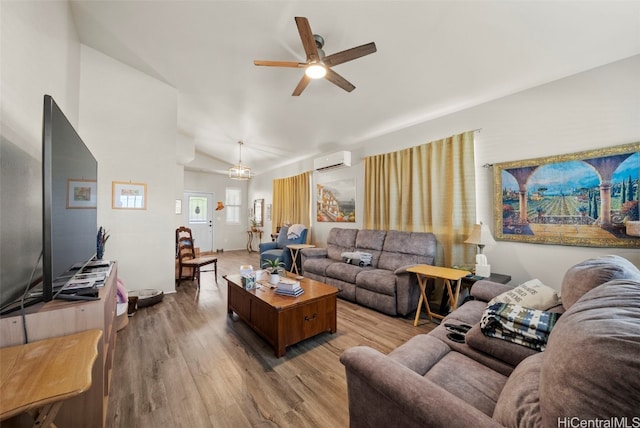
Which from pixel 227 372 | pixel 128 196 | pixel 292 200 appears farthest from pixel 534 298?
pixel 292 200

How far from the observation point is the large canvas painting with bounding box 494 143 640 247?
207 centimetres

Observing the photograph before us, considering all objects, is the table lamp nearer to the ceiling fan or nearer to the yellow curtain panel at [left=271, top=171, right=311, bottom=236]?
the ceiling fan

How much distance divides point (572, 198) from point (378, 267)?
2.23 meters

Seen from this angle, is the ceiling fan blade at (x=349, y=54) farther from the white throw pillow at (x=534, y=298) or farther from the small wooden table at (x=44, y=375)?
the small wooden table at (x=44, y=375)

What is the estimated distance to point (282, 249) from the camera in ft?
17.1

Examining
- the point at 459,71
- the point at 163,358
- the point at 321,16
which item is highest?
the point at 321,16

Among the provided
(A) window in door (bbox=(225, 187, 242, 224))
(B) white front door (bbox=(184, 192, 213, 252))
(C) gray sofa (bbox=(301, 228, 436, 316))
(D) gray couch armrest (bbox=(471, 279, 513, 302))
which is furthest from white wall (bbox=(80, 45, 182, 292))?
(A) window in door (bbox=(225, 187, 242, 224))

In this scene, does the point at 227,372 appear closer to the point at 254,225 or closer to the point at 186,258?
the point at 186,258

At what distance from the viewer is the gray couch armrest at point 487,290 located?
2027mm

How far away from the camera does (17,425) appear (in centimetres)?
106

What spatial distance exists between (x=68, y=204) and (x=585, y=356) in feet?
7.48

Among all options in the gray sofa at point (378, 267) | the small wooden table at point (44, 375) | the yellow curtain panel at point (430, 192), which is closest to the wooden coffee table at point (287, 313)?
the gray sofa at point (378, 267)

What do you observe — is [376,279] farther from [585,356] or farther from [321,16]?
[321,16]

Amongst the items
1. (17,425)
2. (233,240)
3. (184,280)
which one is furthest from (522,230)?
(233,240)
